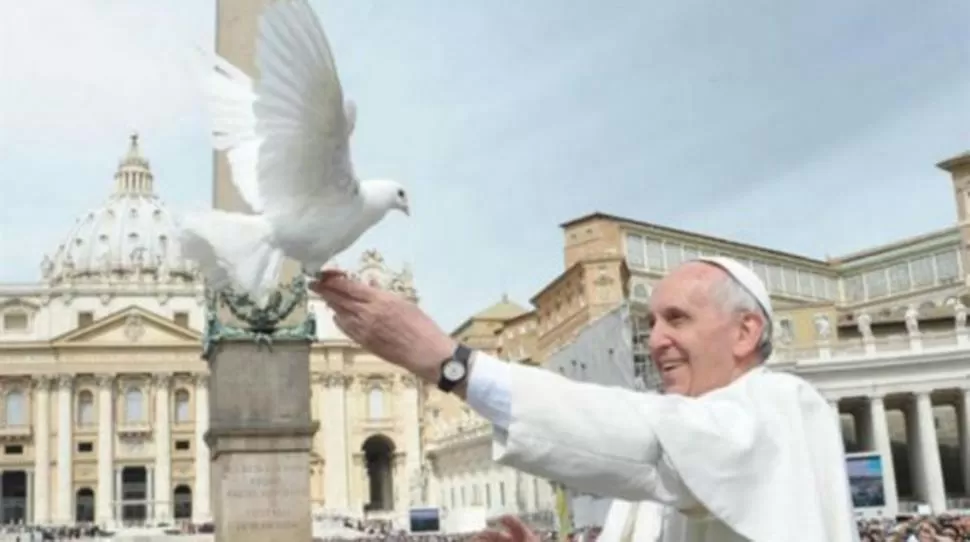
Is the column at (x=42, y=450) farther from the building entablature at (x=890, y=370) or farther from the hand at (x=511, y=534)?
the hand at (x=511, y=534)

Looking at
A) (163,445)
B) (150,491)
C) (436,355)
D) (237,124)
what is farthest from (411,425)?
(436,355)

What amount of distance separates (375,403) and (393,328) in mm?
85979

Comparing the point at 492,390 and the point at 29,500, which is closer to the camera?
the point at 492,390

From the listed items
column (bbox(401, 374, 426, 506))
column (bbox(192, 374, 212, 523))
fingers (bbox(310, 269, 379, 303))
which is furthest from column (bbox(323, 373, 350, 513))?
fingers (bbox(310, 269, 379, 303))

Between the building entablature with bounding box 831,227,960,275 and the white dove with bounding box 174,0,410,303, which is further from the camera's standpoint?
the building entablature with bounding box 831,227,960,275

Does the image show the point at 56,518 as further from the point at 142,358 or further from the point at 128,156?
the point at 128,156

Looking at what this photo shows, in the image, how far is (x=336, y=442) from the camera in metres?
84.4

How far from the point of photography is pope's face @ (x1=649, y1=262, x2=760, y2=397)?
7.34ft

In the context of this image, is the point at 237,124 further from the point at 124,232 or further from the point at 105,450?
the point at 124,232

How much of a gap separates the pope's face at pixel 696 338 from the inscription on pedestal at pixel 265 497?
10284 mm

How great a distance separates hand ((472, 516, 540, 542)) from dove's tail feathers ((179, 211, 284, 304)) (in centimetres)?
70

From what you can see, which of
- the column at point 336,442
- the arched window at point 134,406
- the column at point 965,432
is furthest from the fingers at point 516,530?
the arched window at point 134,406

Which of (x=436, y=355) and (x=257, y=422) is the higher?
(x=257, y=422)

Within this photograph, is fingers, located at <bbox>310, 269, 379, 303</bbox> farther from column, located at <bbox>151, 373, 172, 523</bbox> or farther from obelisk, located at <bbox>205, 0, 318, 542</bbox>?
column, located at <bbox>151, 373, 172, 523</bbox>
